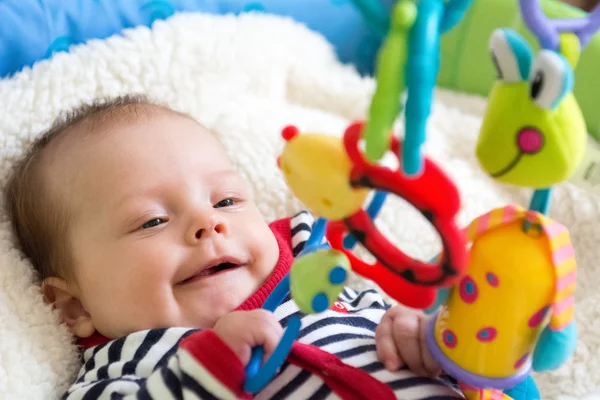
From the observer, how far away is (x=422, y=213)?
433mm

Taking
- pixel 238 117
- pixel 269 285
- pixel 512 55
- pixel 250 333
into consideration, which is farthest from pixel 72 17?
pixel 512 55

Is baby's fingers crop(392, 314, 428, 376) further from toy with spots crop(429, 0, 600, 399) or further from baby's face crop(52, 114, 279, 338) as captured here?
baby's face crop(52, 114, 279, 338)

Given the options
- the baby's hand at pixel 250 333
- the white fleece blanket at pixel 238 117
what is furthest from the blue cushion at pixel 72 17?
the baby's hand at pixel 250 333

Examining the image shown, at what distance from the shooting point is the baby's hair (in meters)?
0.82

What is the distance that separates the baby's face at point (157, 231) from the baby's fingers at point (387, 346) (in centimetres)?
17

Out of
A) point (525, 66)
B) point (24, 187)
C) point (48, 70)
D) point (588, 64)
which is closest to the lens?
point (525, 66)

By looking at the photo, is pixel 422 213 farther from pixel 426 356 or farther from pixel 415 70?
pixel 426 356

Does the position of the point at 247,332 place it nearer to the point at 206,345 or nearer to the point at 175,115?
the point at 206,345

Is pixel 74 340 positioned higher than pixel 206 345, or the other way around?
pixel 206 345

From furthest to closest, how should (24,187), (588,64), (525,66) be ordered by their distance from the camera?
(588,64)
(24,187)
(525,66)

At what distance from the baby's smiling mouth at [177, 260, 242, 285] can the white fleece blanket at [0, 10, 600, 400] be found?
0.19 meters

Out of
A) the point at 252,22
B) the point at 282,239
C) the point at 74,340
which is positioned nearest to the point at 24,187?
the point at 74,340

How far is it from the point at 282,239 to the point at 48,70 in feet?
1.49

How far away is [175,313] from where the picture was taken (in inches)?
28.5
